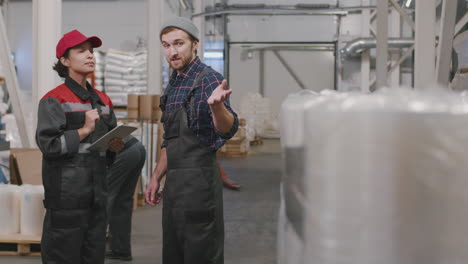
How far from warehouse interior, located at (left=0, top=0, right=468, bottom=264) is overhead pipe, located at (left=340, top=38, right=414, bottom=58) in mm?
41

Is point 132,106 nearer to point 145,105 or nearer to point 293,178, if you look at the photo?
point 145,105

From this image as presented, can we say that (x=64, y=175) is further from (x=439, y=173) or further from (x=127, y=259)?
(x=439, y=173)

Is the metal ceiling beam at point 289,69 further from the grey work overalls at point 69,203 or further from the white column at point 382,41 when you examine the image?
the grey work overalls at point 69,203

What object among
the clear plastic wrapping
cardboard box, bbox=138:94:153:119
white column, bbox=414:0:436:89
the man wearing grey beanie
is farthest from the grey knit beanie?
cardboard box, bbox=138:94:153:119

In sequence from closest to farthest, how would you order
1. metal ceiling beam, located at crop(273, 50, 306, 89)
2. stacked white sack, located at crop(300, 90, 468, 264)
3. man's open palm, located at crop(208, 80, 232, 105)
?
stacked white sack, located at crop(300, 90, 468, 264)
man's open palm, located at crop(208, 80, 232, 105)
metal ceiling beam, located at crop(273, 50, 306, 89)

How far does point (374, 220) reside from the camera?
0.82 m

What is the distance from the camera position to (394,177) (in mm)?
795

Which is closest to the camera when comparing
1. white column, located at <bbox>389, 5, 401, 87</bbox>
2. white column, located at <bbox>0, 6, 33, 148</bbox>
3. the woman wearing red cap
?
the woman wearing red cap

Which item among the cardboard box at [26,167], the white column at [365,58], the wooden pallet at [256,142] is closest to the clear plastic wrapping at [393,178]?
the cardboard box at [26,167]

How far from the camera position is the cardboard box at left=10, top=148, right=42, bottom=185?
4395 millimetres

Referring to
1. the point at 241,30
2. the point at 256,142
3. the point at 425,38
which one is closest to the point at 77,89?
the point at 425,38

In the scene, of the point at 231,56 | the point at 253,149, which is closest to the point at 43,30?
the point at 253,149

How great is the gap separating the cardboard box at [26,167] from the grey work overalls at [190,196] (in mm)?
2646

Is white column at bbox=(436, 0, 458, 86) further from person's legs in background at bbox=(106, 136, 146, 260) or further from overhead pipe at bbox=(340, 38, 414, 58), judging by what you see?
overhead pipe at bbox=(340, 38, 414, 58)
